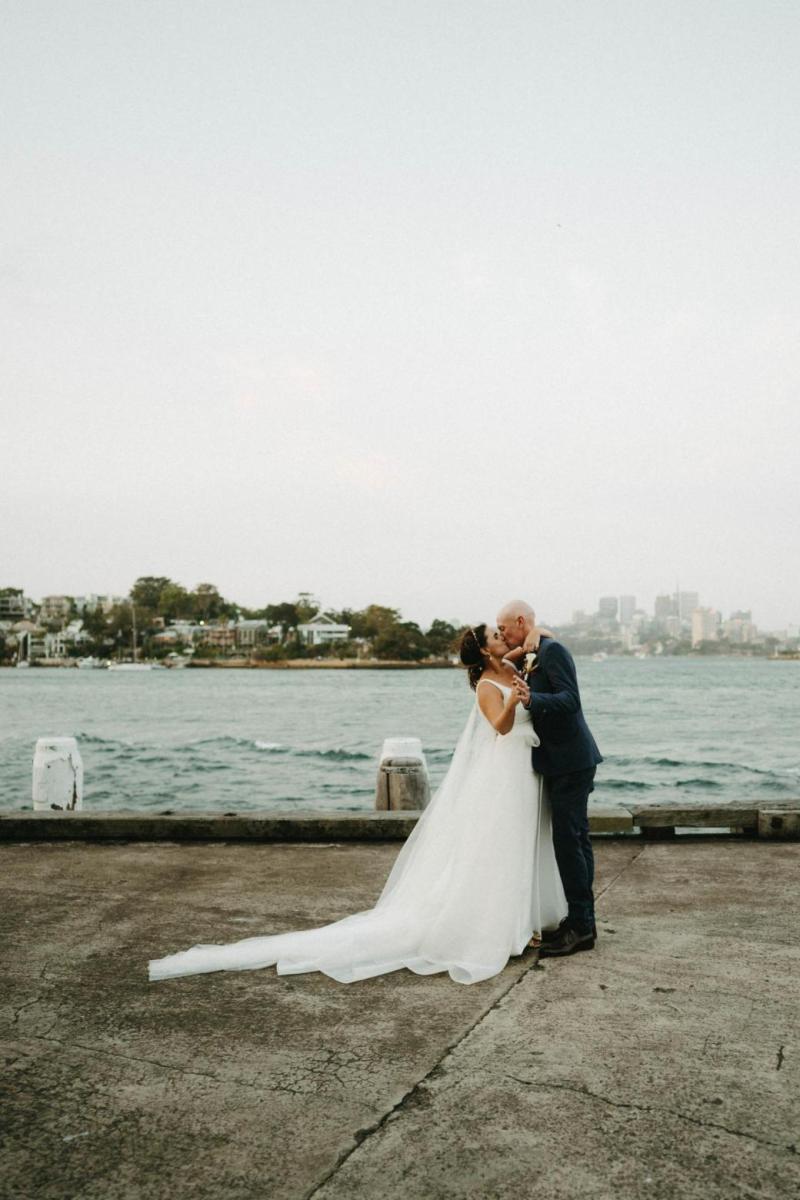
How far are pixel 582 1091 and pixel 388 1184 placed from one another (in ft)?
2.98

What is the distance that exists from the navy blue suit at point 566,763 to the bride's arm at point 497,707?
13cm

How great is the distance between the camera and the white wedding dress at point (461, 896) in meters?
4.92

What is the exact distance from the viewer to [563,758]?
5352mm

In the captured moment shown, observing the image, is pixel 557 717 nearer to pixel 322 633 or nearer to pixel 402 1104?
pixel 402 1104

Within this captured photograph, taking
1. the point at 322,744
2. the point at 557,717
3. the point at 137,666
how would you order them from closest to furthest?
1. the point at 557,717
2. the point at 322,744
3. the point at 137,666

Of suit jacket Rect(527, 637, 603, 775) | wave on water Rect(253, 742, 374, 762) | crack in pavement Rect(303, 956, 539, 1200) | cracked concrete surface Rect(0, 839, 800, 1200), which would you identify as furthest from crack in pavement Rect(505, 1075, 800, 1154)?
wave on water Rect(253, 742, 374, 762)

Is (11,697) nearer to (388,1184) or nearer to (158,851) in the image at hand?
(158,851)

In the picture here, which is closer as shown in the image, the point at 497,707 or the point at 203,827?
the point at 497,707

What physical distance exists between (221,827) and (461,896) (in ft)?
11.9

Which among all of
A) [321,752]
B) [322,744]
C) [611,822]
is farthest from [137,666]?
[611,822]

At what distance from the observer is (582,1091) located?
11.4ft

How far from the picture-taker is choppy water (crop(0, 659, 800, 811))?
26.1 metres

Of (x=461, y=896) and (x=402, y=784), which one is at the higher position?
(x=461, y=896)

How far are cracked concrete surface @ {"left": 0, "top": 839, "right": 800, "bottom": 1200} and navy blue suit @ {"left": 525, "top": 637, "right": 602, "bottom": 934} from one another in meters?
0.36
